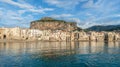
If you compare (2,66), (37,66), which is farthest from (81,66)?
(2,66)

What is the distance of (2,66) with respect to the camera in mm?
69562

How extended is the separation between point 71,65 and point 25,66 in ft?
50.5

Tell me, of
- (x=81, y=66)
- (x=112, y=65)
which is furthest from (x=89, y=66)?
(x=112, y=65)

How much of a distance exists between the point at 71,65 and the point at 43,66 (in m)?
9.47

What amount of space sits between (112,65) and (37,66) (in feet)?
81.9

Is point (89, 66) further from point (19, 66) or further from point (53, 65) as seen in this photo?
point (19, 66)

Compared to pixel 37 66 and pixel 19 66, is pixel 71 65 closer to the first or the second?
pixel 37 66

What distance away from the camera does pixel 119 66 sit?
228 feet

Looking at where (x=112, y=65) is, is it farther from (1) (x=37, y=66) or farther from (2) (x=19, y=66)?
(2) (x=19, y=66)

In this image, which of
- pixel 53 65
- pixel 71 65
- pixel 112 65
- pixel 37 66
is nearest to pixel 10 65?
pixel 37 66

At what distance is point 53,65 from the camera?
72750 mm

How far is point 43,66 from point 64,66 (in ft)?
23.3

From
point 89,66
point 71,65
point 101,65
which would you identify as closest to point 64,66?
point 71,65

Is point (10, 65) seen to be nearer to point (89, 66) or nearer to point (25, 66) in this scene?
point (25, 66)
